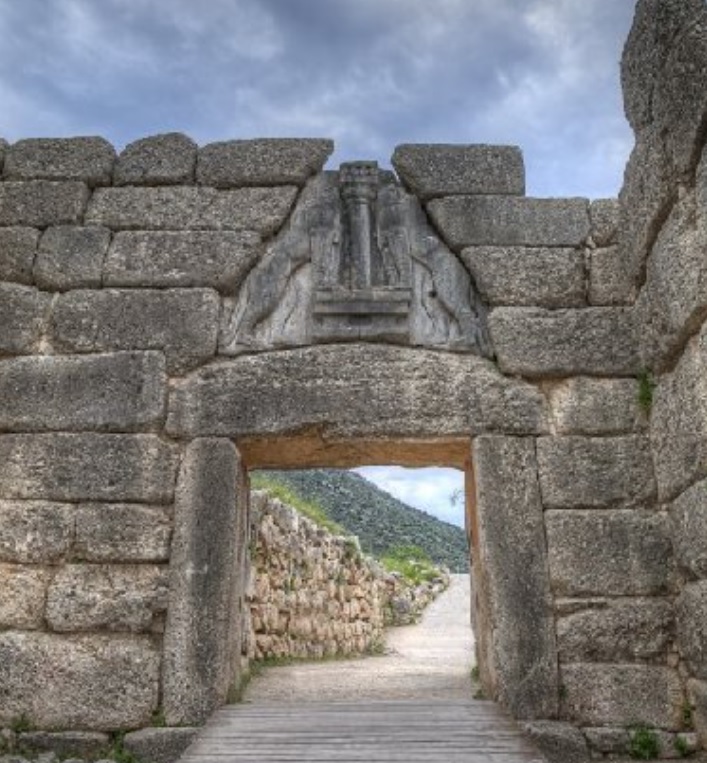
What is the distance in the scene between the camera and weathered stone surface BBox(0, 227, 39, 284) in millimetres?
4750

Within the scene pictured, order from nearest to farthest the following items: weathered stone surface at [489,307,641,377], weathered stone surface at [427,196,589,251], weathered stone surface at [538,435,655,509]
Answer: weathered stone surface at [538,435,655,509] → weathered stone surface at [489,307,641,377] → weathered stone surface at [427,196,589,251]

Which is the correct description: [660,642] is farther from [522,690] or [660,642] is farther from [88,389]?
[88,389]

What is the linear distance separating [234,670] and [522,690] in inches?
64.7

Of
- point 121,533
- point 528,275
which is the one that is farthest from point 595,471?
point 121,533

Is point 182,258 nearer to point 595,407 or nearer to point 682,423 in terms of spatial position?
point 595,407

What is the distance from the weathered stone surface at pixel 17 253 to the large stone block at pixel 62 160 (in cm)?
43

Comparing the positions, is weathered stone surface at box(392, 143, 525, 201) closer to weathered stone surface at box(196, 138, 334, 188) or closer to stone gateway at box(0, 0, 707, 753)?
stone gateway at box(0, 0, 707, 753)

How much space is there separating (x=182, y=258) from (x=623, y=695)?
3.55m

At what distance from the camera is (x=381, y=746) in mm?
3389

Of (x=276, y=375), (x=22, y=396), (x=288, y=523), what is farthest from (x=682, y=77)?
(x=288, y=523)

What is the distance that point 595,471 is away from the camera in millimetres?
4230

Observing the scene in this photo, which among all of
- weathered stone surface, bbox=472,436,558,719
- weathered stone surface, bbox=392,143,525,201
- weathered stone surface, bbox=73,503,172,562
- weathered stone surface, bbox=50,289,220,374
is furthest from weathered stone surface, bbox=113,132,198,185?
weathered stone surface, bbox=472,436,558,719

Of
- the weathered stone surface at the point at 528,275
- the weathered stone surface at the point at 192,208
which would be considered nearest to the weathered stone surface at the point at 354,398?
the weathered stone surface at the point at 528,275

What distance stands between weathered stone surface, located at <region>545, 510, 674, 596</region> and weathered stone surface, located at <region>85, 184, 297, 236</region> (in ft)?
8.39
